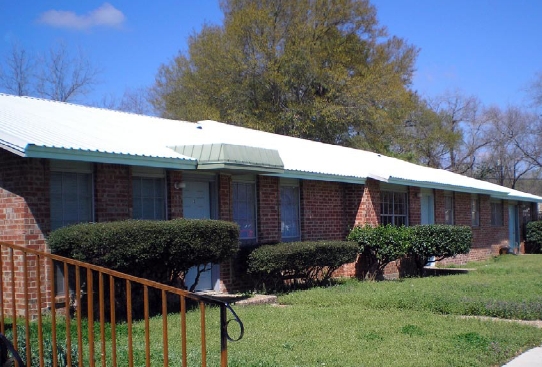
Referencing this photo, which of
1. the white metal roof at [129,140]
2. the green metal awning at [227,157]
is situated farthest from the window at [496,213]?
the green metal awning at [227,157]

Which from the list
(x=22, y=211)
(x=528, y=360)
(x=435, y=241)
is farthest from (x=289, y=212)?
(x=528, y=360)

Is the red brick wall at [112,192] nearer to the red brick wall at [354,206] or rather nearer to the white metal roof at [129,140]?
the white metal roof at [129,140]

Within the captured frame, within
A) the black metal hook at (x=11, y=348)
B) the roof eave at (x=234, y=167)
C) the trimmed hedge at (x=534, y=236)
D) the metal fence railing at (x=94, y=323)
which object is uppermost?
the roof eave at (x=234, y=167)

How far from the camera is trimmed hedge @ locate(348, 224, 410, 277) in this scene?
16.5m

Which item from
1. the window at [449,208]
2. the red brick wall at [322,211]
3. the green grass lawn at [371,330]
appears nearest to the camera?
the green grass lawn at [371,330]

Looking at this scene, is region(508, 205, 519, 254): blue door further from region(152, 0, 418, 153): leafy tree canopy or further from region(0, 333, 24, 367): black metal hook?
region(0, 333, 24, 367): black metal hook

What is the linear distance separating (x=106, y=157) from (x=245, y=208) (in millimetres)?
4716

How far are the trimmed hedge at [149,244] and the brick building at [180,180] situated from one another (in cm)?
88

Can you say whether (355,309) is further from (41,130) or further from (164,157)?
(41,130)

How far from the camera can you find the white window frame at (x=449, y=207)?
76.6 feet

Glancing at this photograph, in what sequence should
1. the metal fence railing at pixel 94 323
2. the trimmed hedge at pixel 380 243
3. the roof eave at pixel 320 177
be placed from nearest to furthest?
the metal fence railing at pixel 94 323 → the roof eave at pixel 320 177 → the trimmed hedge at pixel 380 243

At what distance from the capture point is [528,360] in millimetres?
7820

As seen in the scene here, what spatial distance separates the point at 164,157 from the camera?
11438 millimetres

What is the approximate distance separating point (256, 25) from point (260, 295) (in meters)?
21.2
